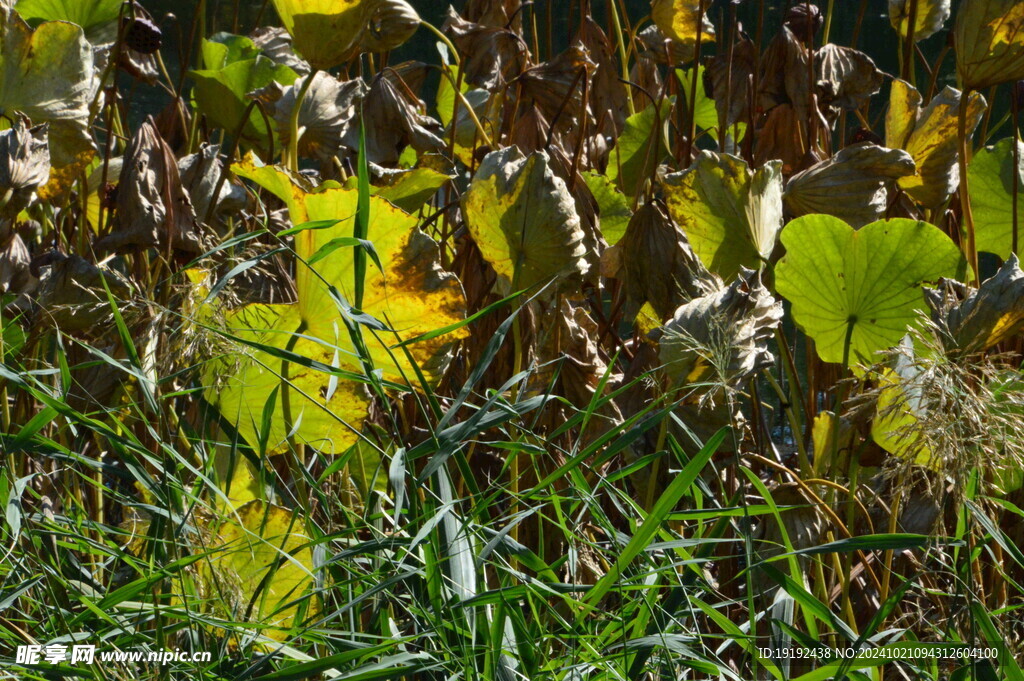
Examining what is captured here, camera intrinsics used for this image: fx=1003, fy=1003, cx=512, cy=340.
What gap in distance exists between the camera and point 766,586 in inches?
Answer: 27.2

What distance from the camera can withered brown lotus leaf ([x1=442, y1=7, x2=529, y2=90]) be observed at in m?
0.96

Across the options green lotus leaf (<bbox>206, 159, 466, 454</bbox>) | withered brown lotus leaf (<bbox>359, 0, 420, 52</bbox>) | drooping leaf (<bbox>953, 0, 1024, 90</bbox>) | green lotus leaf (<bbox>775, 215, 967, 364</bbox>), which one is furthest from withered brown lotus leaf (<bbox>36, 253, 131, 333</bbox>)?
drooping leaf (<bbox>953, 0, 1024, 90</bbox>)

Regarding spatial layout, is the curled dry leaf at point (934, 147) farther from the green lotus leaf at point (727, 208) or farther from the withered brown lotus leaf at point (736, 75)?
the withered brown lotus leaf at point (736, 75)

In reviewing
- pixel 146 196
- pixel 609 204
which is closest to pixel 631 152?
pixel 609 204

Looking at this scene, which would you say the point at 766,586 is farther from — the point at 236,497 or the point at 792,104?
the point at 792,104

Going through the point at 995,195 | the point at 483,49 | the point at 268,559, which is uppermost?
the point at 483,49

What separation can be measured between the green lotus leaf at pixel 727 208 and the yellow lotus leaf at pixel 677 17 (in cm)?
36

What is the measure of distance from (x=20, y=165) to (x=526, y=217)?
348 millimetres

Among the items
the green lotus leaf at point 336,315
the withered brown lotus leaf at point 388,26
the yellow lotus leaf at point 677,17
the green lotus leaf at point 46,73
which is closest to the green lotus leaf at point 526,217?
the green lotus leaf at point 336,315

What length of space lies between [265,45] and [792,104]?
2.07 ft

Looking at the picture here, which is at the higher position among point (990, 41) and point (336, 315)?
point (990, 41)

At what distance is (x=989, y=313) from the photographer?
554mm

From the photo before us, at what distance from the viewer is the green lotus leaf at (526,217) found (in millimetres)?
641

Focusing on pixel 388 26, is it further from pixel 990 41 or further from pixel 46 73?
pixel 990 41
